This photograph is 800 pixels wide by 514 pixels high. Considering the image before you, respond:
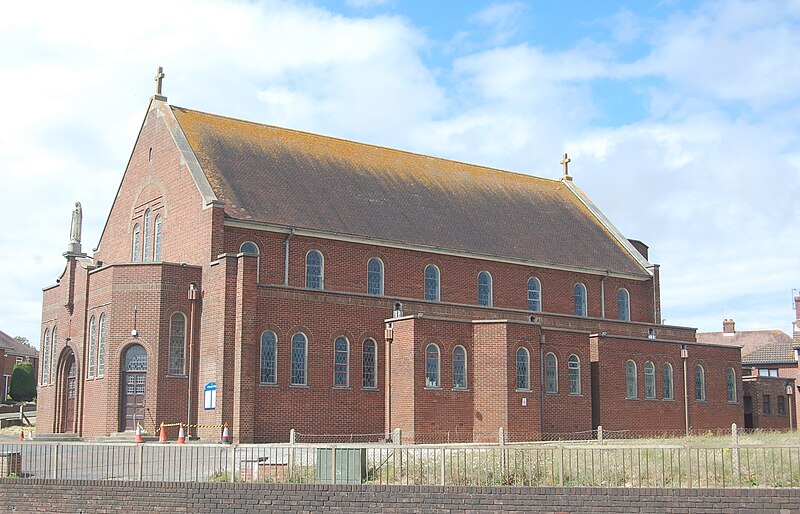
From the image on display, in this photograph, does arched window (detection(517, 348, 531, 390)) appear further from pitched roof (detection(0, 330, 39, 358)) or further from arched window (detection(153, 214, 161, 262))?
pitched roof (detection(0, 330, 39, 358))

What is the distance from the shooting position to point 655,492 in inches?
767

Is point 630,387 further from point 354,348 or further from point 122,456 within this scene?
point 122,456

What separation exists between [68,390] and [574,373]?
2016 cm

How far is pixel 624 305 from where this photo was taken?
51281 millimetres

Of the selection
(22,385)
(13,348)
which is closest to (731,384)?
(22,385)

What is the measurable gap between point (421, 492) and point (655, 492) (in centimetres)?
450

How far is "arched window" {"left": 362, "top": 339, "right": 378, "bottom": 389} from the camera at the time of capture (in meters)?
39.4

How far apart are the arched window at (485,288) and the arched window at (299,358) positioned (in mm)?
10373

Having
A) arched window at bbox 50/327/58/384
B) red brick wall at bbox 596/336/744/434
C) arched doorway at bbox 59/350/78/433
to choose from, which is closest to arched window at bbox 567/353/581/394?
red brick wall at bbox 596/336/744/434

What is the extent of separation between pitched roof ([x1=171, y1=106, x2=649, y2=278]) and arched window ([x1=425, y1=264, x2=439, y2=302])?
1075 millimetres

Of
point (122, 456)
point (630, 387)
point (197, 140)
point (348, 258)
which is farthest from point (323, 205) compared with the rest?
point (122, 456)

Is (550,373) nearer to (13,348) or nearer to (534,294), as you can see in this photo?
(534,294)

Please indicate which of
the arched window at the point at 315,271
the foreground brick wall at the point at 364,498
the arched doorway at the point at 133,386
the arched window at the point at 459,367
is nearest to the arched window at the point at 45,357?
the arched doorway at the point at 133,386

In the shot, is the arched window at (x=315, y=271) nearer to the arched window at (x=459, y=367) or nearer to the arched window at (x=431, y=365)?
the arched window at (x=431, y=365)
